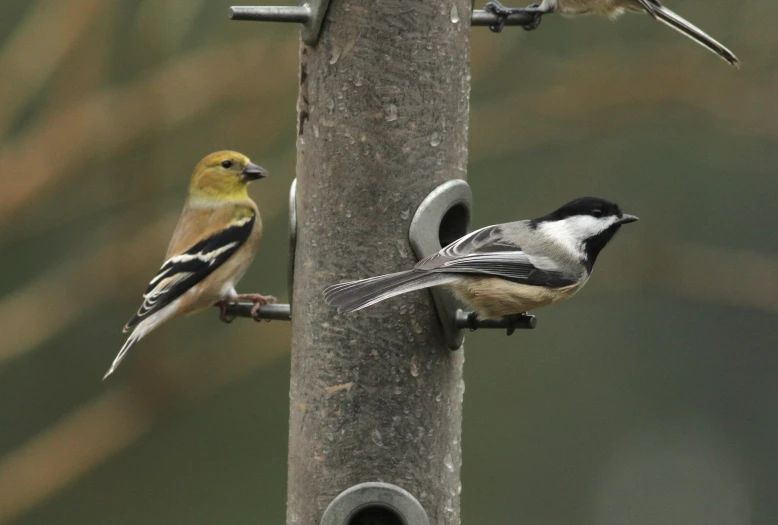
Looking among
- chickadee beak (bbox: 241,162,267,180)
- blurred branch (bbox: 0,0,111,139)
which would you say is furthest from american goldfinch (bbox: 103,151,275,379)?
blurred branch (bbox: 0,0,111,139)

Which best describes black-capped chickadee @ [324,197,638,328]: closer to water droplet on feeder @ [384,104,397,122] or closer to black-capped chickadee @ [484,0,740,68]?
water droplet on feeder @ [384,104,397,122]

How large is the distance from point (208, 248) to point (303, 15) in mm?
2109

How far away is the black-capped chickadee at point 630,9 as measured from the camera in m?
5.70

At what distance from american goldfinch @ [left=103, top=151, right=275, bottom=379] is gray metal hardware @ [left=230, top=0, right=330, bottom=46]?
5.40ft

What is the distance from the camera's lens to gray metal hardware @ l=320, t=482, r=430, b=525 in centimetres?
457

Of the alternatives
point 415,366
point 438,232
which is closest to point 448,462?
point 415,366

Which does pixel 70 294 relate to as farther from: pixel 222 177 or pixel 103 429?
pixel 222 177

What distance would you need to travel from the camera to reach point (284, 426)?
36.1ft

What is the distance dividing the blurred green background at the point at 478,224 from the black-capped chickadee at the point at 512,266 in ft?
8.79

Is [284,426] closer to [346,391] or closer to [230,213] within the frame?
[230,213]

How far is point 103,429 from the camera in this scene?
7.16 m

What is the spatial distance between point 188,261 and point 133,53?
5.78 feet

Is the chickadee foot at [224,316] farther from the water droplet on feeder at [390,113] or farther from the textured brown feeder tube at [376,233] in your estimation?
the water droplet on feeder at [390,113]

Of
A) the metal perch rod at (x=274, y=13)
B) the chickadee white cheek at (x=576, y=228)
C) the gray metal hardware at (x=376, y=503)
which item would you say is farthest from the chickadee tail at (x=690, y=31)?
the gray metal hardware at (x=376, y=503)
